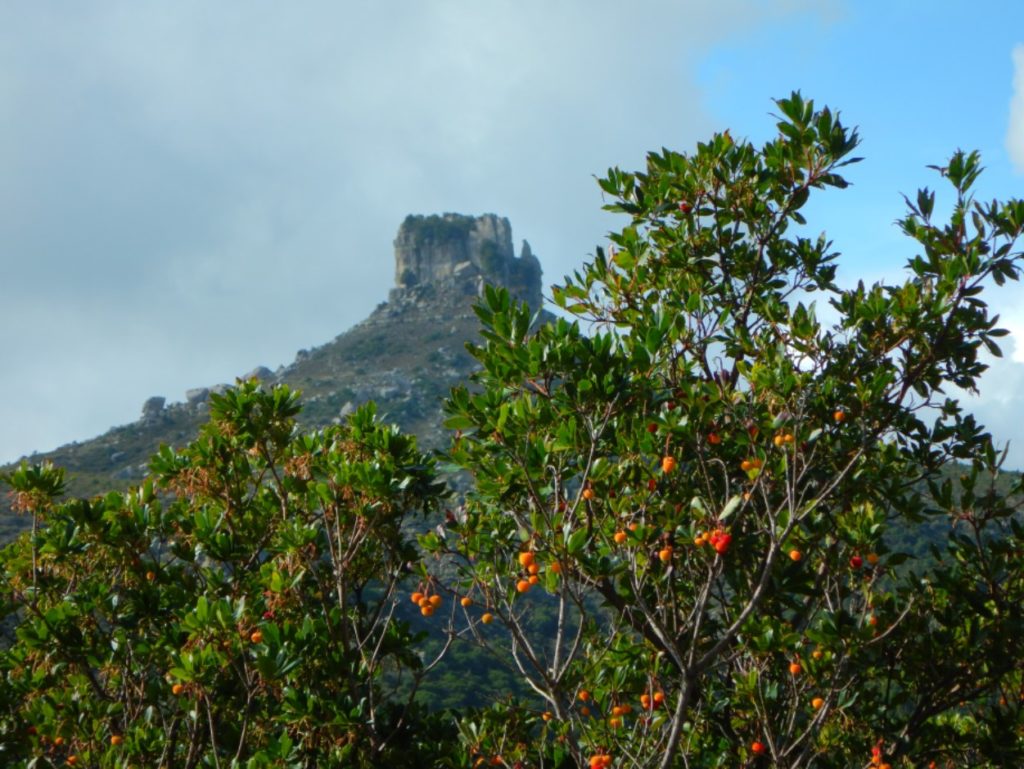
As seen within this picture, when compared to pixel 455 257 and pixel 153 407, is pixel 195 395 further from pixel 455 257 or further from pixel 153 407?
pixel 455 257

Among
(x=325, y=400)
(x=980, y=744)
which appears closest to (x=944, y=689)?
(x=980, y=744)

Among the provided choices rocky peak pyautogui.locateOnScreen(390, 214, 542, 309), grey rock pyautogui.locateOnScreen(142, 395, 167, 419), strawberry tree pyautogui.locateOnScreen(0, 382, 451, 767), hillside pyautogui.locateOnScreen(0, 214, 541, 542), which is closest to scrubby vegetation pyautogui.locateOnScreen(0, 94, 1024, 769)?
strawberry tree pyautogui.locateOnScreen(0, 382, 451, 767)

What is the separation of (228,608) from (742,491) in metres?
2.92

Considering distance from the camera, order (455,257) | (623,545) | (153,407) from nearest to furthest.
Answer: (623,545) < (153,407) < (455,257)

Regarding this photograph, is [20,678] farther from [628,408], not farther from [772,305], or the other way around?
[772,305]

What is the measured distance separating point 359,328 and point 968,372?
10308 centimetres

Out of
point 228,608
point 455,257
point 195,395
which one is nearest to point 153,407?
point 195,395

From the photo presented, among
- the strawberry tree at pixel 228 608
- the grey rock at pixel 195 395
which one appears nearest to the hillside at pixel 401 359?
the grey rock at pixel 195 395

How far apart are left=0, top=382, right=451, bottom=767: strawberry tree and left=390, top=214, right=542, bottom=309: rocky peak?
109023 millimetres

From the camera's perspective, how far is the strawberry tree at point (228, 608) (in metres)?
5.11

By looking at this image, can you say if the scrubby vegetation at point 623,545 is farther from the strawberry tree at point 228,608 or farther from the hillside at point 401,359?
the hillside at point 401,359

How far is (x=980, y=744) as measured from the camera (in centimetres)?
526

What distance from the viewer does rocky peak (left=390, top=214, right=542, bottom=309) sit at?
11631 cm

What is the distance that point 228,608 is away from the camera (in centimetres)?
488
